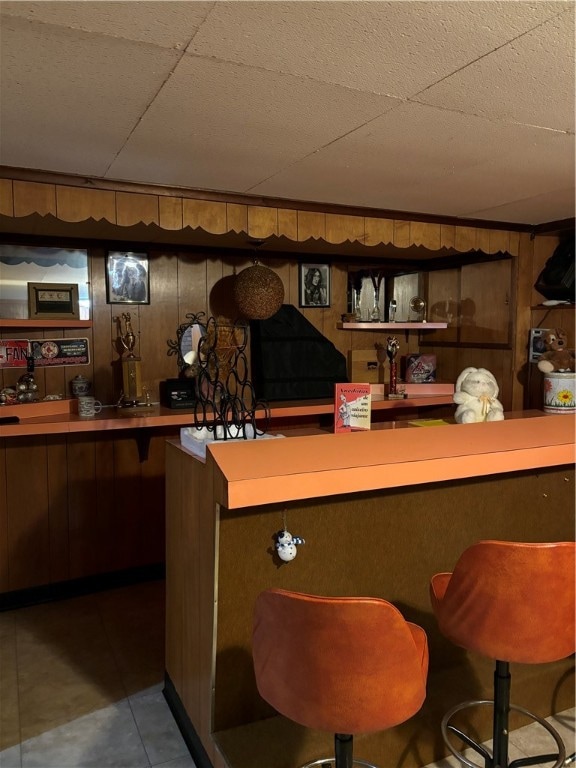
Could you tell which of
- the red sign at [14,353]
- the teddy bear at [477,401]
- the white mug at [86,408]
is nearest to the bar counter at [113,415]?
the white mug at [86,408]

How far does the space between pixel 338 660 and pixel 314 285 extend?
3.20 metres

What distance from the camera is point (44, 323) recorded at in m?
3.20

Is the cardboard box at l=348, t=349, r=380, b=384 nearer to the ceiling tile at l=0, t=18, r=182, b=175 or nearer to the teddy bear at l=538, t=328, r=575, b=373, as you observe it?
the teddy bear at l=538, t=328, r=575, b=373

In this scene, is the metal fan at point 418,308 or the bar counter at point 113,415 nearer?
the bar counter at point 113,415

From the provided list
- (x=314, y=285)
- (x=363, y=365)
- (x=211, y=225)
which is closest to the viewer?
(x=211, y=225)

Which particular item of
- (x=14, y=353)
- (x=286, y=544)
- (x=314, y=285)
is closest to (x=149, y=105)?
(x=286, y=544)

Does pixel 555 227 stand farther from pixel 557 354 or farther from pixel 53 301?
pixel 53 301

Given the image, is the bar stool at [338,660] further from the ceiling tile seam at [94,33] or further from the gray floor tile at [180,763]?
the ceiling tile seam at [94,33]

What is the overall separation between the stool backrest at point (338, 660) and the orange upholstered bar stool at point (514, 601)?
0.31m

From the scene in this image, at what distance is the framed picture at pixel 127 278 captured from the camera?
357cm

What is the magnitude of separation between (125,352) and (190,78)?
226 centimetres

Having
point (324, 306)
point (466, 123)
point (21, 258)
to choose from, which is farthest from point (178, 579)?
point (324, 306)

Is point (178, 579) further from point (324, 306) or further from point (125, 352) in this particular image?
point (324, 306)

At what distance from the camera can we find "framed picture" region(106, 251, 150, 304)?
3.57 m
